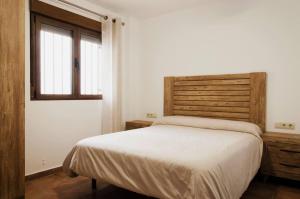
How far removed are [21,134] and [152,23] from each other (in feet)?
10.3

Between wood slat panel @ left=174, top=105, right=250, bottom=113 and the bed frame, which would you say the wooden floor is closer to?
the bed frame

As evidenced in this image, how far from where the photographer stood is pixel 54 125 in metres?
2.88

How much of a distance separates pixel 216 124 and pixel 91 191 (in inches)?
63.7

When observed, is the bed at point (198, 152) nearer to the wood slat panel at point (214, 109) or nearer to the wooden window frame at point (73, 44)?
the wood slat panel at point (214, 109)

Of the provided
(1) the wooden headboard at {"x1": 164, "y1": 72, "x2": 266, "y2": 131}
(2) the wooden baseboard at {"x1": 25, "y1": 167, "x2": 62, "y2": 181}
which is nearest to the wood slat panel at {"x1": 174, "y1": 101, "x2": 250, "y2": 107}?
(1) the wooden headboard at {"x1": 164, "y1": 72, "x2": 266, "y2": 131}

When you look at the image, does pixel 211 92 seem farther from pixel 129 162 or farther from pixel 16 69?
pixel 16 69

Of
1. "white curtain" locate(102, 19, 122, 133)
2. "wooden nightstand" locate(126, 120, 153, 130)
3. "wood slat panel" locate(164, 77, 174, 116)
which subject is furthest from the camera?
"wood slat panel" locate(164, 77, 174, 116)

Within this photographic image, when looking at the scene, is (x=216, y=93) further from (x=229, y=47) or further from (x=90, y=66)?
(x=90, y=66)

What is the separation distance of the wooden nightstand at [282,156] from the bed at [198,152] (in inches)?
8.2

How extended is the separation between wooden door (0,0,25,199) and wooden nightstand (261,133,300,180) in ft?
8.00

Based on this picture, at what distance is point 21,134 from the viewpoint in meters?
1.20

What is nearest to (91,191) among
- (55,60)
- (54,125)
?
(54,125)

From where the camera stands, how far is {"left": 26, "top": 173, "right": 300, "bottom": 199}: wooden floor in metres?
2.25

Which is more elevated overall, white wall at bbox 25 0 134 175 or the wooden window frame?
the wooden window frame
